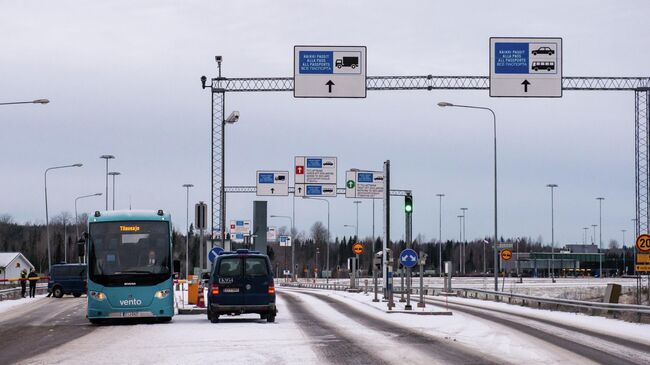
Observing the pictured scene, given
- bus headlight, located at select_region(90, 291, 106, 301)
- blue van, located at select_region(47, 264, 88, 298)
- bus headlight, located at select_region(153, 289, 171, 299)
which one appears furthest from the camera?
blue van, located at select_region(47, 264, 88, 298)

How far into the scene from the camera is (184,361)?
16.6m

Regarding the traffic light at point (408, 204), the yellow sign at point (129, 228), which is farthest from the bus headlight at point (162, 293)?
the traffic light at point (408, 204)

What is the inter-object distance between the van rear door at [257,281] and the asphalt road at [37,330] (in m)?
4.55

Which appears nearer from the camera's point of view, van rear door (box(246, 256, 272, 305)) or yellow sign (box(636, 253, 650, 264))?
van rear door (box(246, 256, 272, 305))

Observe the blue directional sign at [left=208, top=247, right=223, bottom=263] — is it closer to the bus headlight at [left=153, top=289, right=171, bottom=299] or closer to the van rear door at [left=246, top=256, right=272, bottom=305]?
the van rear door at [left=246, top=256, right=272, bottom=305]

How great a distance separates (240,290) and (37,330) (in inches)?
225

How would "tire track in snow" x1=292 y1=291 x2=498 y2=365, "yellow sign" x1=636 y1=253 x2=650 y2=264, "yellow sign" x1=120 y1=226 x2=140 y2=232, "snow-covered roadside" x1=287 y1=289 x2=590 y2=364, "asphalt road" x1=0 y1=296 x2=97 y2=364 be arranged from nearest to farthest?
1. "tire track in snow" x1=292 y1=291 x2=498 y2=365
2. "snow-covered roadside" x1=287 y1=289 x2=590 y2=364
3. "asphalt road" x1=0 y1=296 x2=97 y2=364
4. "yellow sign" x1=120 y1=226 x2=140 y2=232
5. "yellow sign" x1=636 y1=253 x2=650 y2=264

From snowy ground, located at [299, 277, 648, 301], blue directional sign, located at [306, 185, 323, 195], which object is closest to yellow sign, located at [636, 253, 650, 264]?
snowy ground, located at [299, 277, 648, 301]

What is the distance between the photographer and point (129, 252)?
2919 centimetres

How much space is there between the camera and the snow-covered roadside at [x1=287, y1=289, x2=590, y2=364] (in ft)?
58.2

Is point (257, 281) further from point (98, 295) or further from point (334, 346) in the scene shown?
point (334, 346)

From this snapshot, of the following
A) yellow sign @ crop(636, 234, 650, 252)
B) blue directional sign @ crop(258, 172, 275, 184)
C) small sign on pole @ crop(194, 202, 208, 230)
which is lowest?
yellow sign @ crop(636, 234, 650, 252)

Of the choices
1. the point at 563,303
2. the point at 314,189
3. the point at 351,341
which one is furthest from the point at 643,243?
the point at 314,189

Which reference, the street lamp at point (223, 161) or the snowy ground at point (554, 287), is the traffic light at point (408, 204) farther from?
the snowy ground at point (554, 287)
